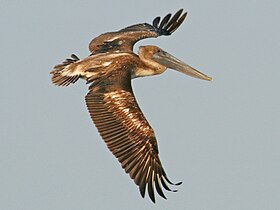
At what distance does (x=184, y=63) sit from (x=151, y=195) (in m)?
4.61

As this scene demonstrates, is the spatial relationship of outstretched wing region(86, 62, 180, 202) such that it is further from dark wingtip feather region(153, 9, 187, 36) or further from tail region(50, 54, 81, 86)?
dark wingtip feather region(153, 9, 187, 36)

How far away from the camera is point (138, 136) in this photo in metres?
17.7

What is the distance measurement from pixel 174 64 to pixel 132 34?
1.73 metres

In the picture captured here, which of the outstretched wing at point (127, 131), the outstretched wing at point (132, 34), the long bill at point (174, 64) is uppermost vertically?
the outstretched wing at point (132, 34)

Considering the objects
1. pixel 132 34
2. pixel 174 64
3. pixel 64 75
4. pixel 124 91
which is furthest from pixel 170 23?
pixel 124 91

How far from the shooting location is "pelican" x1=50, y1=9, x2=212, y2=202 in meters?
17.4

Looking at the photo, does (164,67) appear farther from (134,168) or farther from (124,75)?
(134,168)

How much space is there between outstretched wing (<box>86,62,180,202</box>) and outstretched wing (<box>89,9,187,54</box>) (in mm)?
2701

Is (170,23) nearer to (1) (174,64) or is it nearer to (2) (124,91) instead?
(1) (174,64)

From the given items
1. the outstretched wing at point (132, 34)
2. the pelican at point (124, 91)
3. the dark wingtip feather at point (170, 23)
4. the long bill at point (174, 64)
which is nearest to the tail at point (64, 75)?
the pelican at point (124, 91)

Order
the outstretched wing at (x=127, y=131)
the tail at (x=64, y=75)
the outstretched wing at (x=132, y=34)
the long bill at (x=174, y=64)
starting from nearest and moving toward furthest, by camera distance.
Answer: the outstretched wing at (x=127, y=131), the tail at (x=64, y=75), the long bill at (x=174, y=64), the outstretched wing at (x=132, y=34)

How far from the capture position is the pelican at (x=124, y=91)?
17406 millimetres

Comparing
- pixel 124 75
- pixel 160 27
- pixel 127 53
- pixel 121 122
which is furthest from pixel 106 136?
pixel 160 27

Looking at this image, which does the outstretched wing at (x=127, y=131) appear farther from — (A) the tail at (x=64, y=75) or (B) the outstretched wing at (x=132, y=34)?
(B) the outstretched wing at (x=132, y=34)
